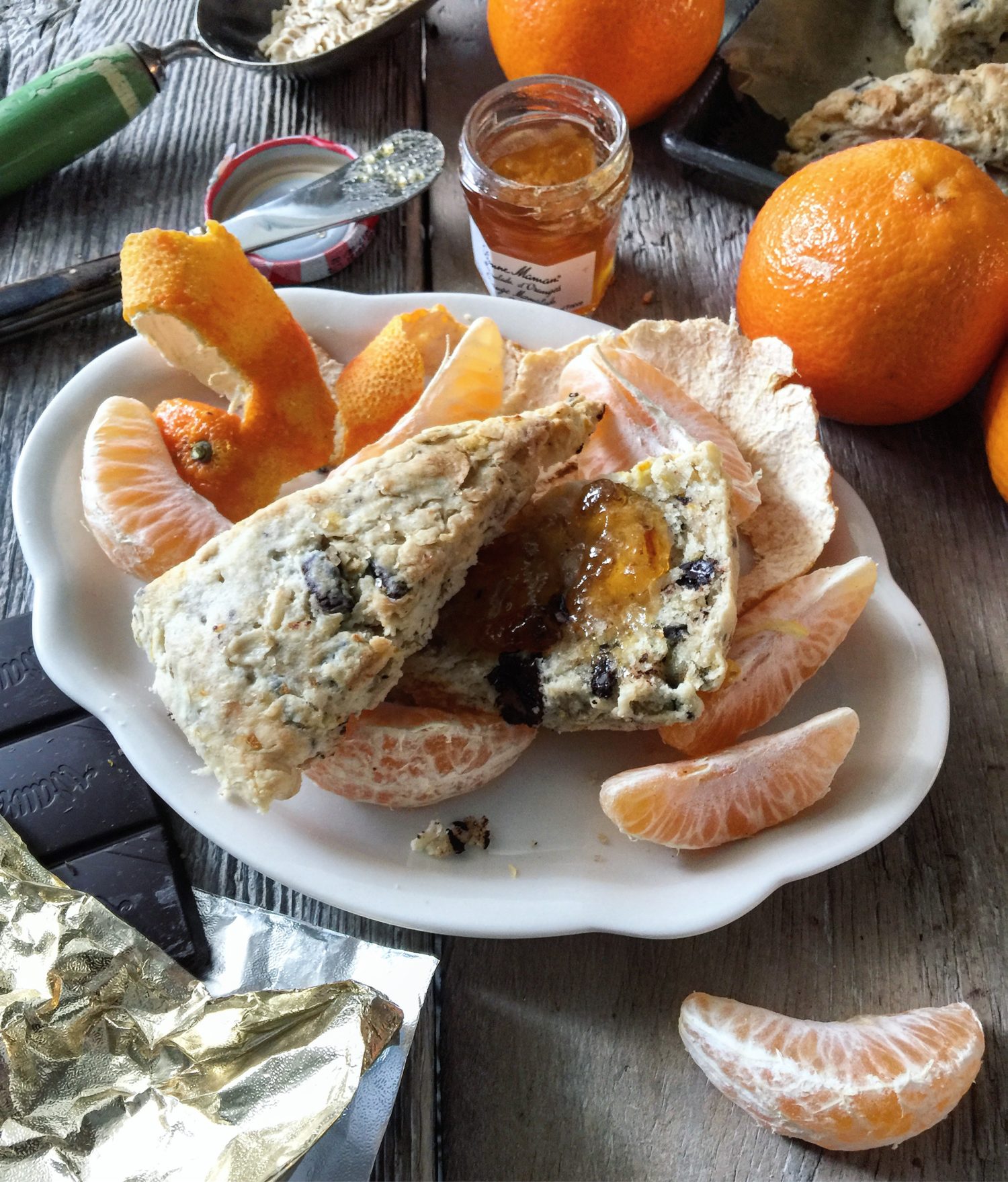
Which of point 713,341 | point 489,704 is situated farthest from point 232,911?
point 713,341

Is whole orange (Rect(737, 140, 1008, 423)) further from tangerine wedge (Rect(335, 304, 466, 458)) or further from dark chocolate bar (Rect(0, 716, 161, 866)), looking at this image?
dark chocolate bar (Rect(0, 716, 161, 866))

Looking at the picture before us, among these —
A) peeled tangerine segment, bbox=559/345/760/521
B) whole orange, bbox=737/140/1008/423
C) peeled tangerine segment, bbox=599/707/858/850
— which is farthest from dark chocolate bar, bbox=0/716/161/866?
whole orange, bbox=737/140/1008/423

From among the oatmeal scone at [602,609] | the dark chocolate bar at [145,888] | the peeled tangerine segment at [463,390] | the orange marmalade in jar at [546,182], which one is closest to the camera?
the oatmeal scone at [602,609]

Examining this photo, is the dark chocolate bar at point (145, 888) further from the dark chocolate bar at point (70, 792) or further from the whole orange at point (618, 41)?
the whole orange at point (618, 41)

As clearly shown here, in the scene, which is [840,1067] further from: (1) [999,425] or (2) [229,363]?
(2) [229,363]

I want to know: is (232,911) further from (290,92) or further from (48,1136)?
(290,92)

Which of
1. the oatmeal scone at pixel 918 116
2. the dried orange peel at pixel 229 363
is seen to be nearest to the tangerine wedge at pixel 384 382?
the dried orange peel at pixel 229 363
